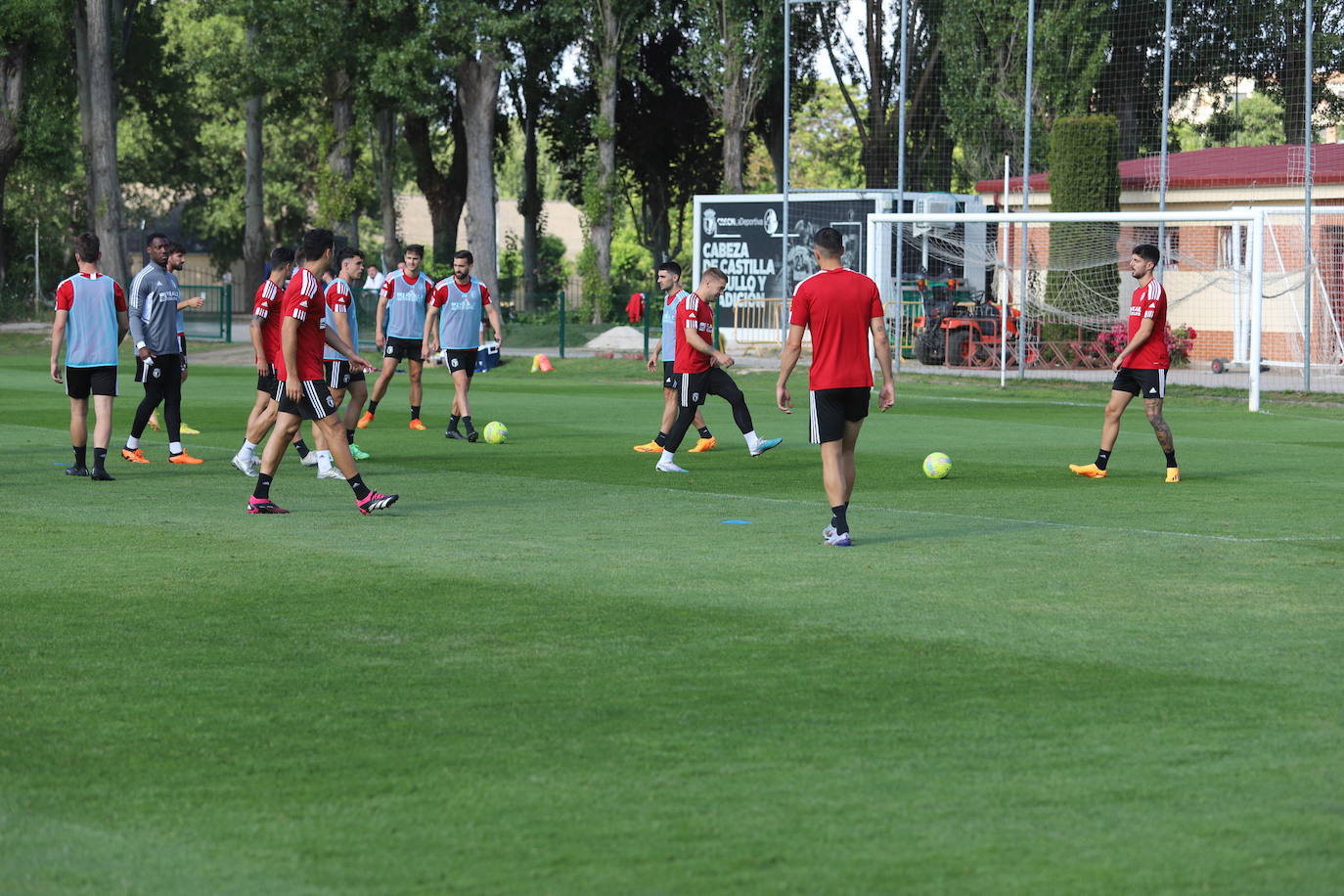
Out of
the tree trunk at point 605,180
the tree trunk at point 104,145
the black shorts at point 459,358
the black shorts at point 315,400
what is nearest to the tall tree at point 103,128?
the tree trunk at point 104,145

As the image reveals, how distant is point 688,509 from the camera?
41.2ft

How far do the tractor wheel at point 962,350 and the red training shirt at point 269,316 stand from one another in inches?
750

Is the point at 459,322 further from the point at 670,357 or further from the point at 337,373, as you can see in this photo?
the point at 337,373

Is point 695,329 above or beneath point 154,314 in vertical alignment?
beneath


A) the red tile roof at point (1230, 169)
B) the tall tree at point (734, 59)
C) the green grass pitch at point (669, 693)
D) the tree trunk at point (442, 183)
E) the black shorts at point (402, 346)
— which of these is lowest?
the green grass pitch at point (669, 693)

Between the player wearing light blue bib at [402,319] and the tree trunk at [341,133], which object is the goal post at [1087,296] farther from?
the tree trunk at [341,133]

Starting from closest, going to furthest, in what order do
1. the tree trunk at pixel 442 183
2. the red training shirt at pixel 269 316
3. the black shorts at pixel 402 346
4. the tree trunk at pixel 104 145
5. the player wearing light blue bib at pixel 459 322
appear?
the red training shirt at pixel 269 316 < the player wearing light blue bib at pixel 459 322 < the black shorts at pixel 402 346 < the tree trunk at pixel 104 145 < the tree trunk at pixel 442 183

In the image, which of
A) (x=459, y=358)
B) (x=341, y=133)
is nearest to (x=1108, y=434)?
(x=459, y=358)

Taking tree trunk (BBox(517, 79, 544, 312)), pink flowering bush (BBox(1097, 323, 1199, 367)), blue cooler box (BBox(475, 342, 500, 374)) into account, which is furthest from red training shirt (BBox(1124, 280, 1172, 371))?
tree trunk (BBox(517, 79, 544, 312))

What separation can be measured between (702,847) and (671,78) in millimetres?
50264

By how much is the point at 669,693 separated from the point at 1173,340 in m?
24.5

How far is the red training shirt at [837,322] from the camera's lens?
427 inches

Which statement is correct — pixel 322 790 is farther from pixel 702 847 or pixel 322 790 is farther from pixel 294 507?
pixel 294 507

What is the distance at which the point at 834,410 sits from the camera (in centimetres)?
1089
